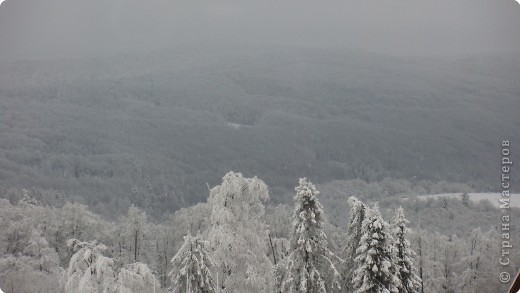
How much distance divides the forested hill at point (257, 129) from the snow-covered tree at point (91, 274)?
28.3 m

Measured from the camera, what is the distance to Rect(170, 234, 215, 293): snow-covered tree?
1534 centimetres

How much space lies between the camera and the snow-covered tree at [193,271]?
15.3 m

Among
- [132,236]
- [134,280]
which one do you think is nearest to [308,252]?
[134,280]

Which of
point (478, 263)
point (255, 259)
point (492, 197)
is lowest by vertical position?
point (478, 263)

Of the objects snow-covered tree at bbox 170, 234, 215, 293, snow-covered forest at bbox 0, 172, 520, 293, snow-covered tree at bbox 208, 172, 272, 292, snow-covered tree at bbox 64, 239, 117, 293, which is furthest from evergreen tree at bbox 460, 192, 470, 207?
snow-covered tree at bbox 64, 239, 117, 293

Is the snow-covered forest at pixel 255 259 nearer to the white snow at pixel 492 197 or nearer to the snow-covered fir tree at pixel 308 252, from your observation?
the snow-covered fir tree at pixel 308 252

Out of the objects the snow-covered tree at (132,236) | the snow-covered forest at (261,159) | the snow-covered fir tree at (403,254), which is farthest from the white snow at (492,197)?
the snow-covered tree at (132,236)

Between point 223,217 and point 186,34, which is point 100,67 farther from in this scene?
point 223,217

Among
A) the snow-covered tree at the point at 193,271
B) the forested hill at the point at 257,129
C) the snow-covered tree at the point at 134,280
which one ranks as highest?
the snow-covered tree at the point at 193,271

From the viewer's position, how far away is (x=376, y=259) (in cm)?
1664

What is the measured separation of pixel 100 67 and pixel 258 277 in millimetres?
91498

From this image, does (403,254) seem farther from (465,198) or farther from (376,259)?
(465,198)

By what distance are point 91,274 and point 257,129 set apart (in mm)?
94158

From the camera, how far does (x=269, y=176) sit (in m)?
71.9
